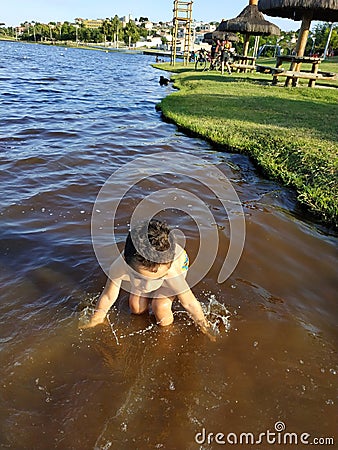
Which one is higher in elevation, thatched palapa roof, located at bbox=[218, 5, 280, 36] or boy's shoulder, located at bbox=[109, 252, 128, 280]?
thatched palapa roof, located at bbox=[218, 5, 280, 36]

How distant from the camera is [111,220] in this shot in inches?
171

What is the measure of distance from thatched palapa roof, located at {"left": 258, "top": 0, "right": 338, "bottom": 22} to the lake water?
34.0 ft

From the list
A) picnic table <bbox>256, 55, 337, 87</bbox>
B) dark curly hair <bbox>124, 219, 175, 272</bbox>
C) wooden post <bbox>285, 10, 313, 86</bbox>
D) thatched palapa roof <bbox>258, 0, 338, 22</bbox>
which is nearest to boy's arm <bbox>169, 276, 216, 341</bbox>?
dark curly hair <bbox>124, 219, 175, 272</bbox>

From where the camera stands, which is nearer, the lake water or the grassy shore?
the lake water

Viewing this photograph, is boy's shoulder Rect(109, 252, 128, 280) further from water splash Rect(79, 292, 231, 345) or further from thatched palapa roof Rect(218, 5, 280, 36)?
thatched palapa roof Rect(218, 5, 280, 36)

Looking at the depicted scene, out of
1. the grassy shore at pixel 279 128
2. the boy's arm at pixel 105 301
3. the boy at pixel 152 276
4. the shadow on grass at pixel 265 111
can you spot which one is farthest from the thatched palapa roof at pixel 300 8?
the boy's arm at pixel 105 301

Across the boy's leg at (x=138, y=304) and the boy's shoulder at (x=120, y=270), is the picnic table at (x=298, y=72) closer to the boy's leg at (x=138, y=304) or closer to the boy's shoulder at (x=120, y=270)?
the boy's leg at (x=138, y=304)

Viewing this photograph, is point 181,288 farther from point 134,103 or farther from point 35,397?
point 134,103

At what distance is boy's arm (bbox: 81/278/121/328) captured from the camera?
2.60 meters

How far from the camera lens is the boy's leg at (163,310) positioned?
271 cm

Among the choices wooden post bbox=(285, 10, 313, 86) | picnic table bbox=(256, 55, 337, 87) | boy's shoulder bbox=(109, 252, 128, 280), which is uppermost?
wooden post bbox=(285, 10, 313, 86)

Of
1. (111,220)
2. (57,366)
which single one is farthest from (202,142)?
(57,366)

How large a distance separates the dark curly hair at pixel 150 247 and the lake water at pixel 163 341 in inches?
28.2

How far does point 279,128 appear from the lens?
7.45 metres
